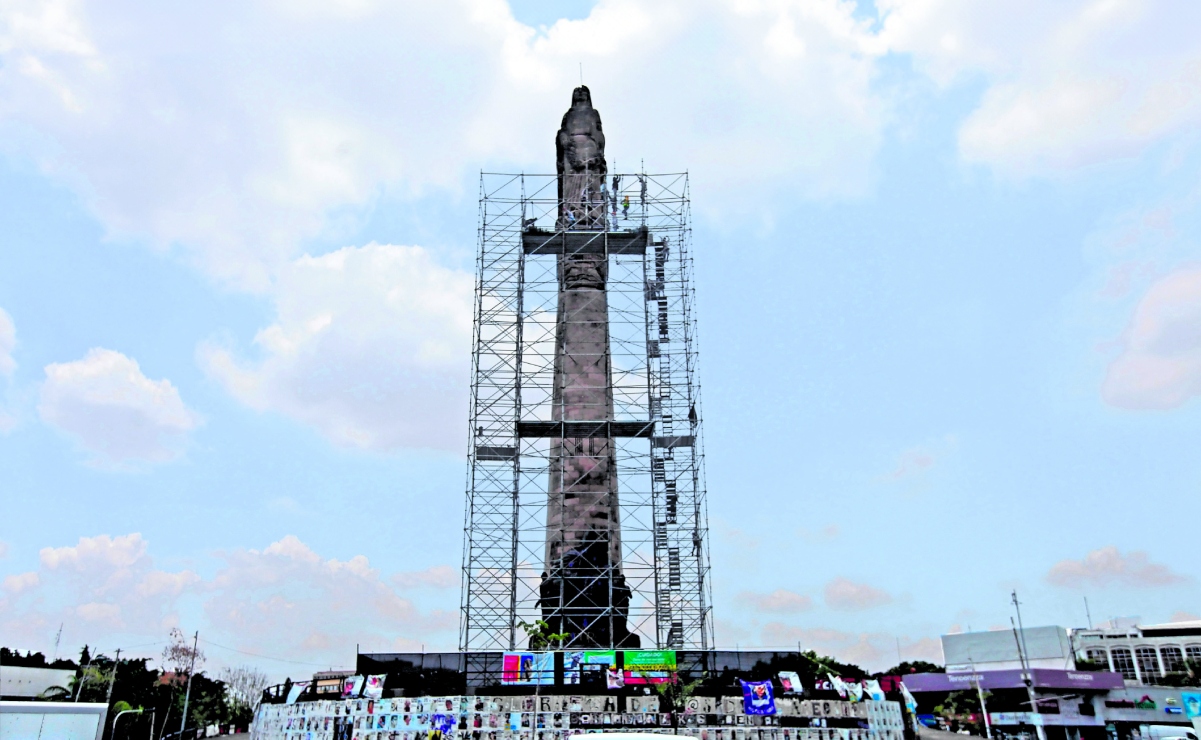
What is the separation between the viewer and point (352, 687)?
32469mm

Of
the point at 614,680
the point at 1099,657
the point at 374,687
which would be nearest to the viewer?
the point at 374,687

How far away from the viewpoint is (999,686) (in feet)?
255

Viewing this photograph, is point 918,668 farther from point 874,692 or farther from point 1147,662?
point 874,692

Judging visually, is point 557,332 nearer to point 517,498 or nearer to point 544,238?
point 544,238

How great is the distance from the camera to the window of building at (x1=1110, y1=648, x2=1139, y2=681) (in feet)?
282

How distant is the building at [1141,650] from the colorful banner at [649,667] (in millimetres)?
69547

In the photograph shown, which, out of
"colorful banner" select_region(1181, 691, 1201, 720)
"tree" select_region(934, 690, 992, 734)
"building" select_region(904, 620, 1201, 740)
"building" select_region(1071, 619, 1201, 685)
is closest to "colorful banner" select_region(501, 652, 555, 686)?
"building" select_region(904, 620, 1201, 740)

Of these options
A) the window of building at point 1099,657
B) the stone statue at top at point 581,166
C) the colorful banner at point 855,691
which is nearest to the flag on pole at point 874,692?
the colorful banner at point 855,691

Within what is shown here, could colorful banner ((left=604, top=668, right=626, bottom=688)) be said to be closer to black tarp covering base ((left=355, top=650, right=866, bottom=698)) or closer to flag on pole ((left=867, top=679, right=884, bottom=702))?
black tarp covering base ((left=355, top=650, right=866, bottom=698))

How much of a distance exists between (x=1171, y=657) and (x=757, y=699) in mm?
72893

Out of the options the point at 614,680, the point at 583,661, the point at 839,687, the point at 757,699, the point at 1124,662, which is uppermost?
the point at 1124,662

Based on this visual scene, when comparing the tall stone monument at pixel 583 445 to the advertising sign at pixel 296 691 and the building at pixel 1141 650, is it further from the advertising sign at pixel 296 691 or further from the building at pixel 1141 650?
the building at pixel 1141 650

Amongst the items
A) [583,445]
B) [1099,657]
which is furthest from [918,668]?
[583,445]

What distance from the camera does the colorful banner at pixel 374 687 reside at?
104 ft
